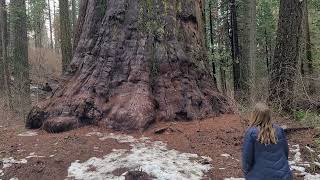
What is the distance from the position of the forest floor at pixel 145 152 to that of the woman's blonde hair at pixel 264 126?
5.65 ft

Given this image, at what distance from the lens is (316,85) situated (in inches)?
494

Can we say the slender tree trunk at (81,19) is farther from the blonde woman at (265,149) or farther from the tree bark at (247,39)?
the tree bark at (247,39)

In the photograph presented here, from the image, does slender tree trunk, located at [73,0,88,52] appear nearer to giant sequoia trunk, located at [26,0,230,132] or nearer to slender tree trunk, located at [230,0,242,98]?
giant sequoia trunk, located at [26,0,230,132]

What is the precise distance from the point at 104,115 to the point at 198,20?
3499mm

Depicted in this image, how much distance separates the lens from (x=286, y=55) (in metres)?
9.82

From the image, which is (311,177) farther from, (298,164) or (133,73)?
(133,73)

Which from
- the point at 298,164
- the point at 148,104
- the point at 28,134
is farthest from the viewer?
the point at 28,134

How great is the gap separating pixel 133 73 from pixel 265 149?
4.66 meters

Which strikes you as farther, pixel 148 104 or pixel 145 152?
pixel 148 104

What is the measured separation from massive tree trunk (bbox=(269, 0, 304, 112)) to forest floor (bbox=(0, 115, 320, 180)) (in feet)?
2.66

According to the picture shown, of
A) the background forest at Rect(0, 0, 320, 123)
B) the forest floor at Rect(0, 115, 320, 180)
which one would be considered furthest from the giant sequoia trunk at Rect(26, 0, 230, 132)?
the background forest at Rect(0, 0, 320, 123)

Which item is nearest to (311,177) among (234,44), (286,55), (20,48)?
(286,55)

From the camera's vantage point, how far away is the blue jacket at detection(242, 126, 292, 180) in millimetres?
4844

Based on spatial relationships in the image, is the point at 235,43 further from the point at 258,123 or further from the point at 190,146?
the point at 258,123
